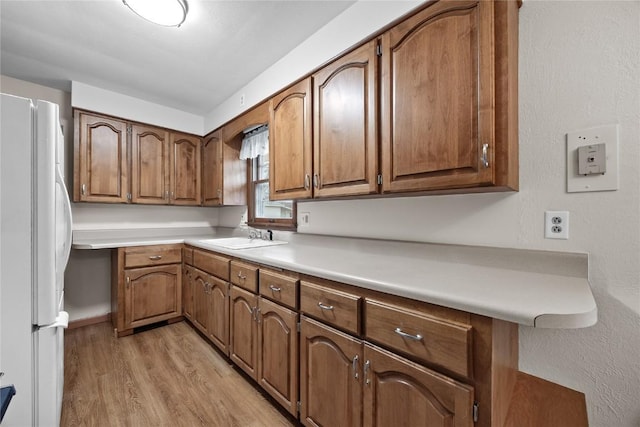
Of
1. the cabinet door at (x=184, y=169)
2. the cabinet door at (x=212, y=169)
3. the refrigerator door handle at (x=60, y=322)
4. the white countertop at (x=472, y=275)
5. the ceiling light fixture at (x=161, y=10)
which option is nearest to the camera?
the white countertop at (x=472, y=275)

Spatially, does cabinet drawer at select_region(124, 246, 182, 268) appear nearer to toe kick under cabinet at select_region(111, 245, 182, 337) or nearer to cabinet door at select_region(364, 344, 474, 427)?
toe kick under cabinet at select_region(111, 245, 182, 337)

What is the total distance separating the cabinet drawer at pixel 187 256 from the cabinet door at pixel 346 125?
150 centimetres

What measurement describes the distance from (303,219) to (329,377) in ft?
4.11

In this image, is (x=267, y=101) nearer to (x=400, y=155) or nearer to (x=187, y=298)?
(x=400, y=155)

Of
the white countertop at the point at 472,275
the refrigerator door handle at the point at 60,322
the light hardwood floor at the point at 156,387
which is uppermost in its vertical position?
the white countertop at the point at 472,275

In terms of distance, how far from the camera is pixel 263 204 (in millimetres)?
2805

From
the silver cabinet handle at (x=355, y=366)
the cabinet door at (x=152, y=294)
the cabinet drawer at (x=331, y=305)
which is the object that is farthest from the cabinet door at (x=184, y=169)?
the silver cabinet handle at (x=355, y=366)

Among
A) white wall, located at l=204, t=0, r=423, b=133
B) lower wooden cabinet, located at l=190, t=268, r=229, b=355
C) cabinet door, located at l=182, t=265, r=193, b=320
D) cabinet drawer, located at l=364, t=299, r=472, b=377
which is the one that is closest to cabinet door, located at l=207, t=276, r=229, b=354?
lower wooden cabinet, located at l=190, t=268, r=229, b=355

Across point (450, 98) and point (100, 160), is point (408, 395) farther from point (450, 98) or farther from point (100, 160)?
point (100, 160)

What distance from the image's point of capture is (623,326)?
37.1 inches

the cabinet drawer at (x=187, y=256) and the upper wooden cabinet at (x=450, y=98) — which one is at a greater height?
the upper wooden cabinet at (x=450, y=98)

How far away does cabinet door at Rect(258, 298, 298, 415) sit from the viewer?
1333 mm

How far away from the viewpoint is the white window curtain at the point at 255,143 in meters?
2.59

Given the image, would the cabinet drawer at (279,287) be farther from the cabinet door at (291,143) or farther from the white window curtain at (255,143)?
the white window curtain at (255,143)
